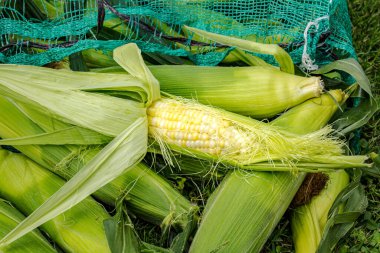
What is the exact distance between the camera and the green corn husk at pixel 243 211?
1843mm

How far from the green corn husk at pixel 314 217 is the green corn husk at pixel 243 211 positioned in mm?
162

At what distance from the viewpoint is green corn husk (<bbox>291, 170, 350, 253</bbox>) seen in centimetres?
205

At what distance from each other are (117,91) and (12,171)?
0.50 metres

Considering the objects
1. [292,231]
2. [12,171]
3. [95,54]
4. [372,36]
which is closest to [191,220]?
[292,231]

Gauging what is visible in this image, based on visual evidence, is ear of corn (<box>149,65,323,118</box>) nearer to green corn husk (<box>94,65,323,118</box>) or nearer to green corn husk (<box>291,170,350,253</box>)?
green corn husk (<box>94,65,323,118</box>)

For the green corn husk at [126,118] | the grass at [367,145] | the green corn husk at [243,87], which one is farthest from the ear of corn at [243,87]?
the grass at [367,145]

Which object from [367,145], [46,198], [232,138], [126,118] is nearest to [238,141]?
[232,138]

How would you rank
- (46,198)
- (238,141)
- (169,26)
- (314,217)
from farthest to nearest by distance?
(169,26)
(314,217)
(46,198)
(238,141)

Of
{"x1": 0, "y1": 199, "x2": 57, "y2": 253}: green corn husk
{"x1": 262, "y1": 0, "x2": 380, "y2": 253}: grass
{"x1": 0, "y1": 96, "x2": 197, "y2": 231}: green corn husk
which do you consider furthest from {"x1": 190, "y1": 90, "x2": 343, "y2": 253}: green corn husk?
{"x1": 0, "y1": 199, "x2": 57, "y2": 253}: green corn husk

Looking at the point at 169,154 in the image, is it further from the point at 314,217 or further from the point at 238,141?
the point at 314,217

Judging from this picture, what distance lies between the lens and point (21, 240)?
187cm

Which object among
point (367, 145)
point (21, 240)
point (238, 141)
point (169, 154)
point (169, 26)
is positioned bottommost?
point (21, 240)

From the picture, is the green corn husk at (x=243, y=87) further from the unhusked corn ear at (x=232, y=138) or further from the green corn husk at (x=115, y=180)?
the green corn husk at (x=115, y=180)

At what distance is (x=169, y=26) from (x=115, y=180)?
0.78 m
